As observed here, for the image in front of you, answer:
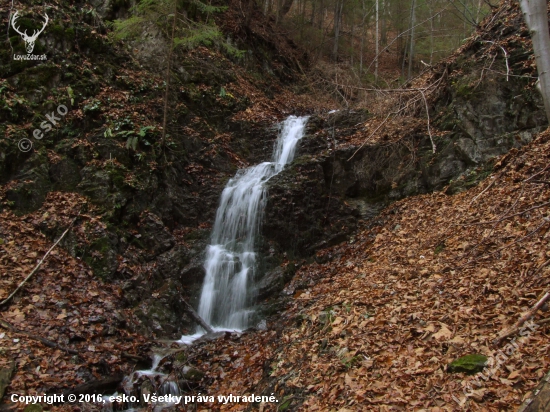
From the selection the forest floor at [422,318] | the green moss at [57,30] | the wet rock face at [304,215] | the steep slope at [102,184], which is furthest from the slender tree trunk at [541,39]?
the green moss at [57,30]

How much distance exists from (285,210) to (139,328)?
4.66 m

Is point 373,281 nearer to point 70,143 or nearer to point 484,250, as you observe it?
point 484,250

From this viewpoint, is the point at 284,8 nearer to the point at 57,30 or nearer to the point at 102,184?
the point at 57,30

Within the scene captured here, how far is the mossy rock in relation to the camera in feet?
11.2

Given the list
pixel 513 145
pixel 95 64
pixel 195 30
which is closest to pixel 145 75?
pixel 95 64

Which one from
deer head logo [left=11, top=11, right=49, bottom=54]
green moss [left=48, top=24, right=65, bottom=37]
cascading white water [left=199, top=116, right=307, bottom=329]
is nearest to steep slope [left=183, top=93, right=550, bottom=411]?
cascading white water [left=199, top=116, right=307, bottom=329]

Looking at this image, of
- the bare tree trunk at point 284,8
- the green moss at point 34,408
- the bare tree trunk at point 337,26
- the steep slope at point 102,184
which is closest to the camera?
the green moss at point 34,408

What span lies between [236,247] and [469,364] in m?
6.79

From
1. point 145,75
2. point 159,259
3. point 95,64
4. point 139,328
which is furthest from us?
point 145,75

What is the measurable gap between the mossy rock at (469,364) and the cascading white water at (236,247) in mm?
5340

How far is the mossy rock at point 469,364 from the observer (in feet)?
11.2

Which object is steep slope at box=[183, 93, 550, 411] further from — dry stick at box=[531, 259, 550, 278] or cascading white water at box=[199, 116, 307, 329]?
cascading white water at box=[199, 116, 307, 329]

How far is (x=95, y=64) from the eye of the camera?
1071 cm

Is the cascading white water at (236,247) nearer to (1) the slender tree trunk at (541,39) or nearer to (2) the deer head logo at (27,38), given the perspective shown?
(2) the deer head logo at (27,38)
